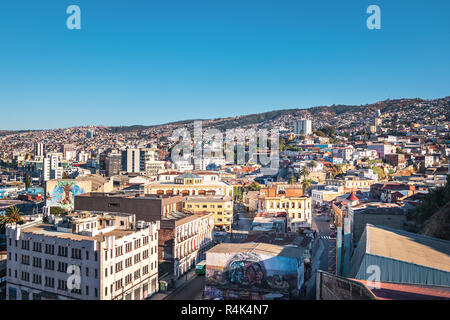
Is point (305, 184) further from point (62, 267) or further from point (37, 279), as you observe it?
point (62, 267)

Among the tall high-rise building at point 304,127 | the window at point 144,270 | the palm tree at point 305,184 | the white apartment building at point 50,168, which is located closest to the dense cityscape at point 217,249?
the window at point 144,270

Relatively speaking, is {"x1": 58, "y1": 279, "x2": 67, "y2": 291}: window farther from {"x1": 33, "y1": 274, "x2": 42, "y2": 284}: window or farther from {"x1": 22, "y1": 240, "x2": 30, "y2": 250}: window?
{"x1": 22, "y1": 240, "x2": 30, "y2": 250}: window

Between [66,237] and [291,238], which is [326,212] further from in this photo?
[66,237]

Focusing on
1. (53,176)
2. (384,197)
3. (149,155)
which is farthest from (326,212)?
(53,176)

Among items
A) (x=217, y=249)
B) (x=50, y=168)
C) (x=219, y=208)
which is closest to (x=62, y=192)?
(x=219, y=208)

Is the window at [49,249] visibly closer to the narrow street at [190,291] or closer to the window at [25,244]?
the window at [25,244]

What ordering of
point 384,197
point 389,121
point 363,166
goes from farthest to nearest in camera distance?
1. point 389,121
2. point 363,166
3. point 384,197
